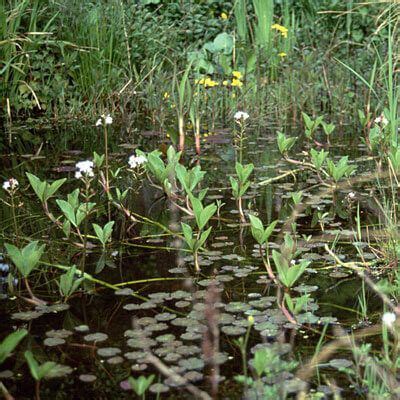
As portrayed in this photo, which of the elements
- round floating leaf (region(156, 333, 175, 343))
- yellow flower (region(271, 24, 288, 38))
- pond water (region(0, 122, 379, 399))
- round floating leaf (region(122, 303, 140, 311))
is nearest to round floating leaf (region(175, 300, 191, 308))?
pond water (region(0, 122, 379, 399))

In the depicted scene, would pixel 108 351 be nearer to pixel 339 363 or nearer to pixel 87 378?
pixel 87 378

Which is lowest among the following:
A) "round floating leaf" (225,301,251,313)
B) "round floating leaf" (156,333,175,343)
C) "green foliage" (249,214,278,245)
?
"round floating leaf" (225,301,251,313)

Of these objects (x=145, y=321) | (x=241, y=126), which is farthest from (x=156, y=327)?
(x=241, y=126)

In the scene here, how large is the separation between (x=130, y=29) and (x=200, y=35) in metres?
1.54

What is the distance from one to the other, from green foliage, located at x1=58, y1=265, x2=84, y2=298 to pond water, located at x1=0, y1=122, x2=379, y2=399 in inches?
2.1

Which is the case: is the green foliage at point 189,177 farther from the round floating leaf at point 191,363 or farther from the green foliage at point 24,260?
the round floating leaf at point 191,363

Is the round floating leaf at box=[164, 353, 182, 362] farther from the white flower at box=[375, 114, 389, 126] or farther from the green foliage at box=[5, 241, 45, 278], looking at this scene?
the white flower at box=[375, 114, 389, 126]

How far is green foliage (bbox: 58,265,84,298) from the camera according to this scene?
100 inches

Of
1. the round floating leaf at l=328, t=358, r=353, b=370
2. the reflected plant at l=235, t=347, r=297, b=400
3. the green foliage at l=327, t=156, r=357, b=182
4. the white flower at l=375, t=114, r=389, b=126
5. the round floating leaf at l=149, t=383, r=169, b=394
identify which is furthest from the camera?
the white flower at l=375, t=114, r=389, b=126

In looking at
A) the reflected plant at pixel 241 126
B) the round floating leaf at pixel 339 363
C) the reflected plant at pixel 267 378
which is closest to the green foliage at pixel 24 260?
the reflected plant at pixel 267 378

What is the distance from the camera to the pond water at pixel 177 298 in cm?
218

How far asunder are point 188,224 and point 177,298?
777 millimetres

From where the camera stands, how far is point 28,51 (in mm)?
5363

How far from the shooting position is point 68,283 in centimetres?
256
